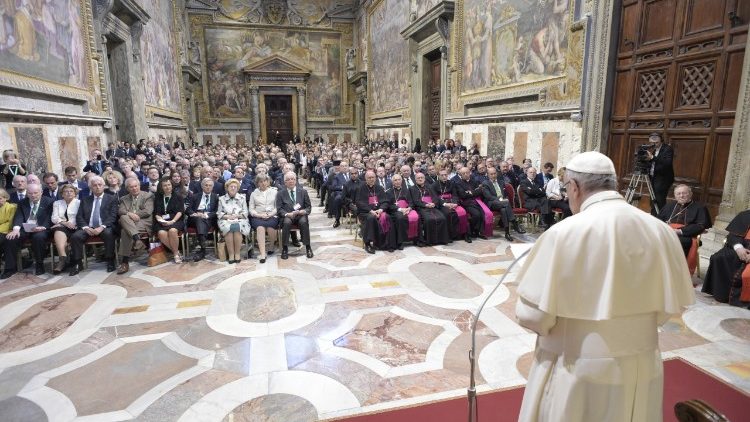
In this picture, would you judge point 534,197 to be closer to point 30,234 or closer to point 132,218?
point 132,218

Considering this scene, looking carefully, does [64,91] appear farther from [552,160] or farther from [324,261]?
[552,160]

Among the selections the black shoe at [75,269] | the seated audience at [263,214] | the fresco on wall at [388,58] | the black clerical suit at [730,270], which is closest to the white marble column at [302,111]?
the fresco on wall at [388,58]

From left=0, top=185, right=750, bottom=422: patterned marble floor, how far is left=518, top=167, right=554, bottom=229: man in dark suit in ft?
7.74

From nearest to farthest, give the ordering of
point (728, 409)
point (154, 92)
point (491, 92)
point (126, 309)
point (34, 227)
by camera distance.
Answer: point (728, 409), point (126, 309), point (34, 227), point (491, 92), point (154, 92)

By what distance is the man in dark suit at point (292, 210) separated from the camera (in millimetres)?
6523

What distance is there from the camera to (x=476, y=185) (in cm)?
779

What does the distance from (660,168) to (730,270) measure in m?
2.33

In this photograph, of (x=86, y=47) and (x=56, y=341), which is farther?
(x=86, y=47)

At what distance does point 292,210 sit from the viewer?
263 inches

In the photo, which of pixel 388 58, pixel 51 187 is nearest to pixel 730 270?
pixel 51 187

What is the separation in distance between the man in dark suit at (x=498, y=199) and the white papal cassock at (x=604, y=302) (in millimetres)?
6011

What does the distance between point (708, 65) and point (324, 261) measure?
670 cm

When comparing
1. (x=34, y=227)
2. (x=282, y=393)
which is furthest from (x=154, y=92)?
(x=282, y=393)

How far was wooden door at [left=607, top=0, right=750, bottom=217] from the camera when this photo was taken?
6105 mm
